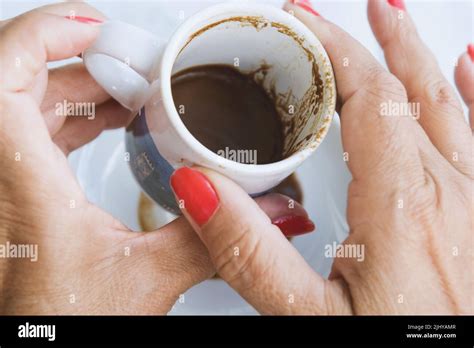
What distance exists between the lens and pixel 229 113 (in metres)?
0.65

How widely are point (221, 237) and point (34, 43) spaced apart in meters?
0.30

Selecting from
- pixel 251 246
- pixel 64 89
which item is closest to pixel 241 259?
pixel 251 246

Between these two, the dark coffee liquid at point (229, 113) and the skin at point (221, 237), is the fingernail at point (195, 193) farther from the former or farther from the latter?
the dark coffee liquid at point (229, 113)

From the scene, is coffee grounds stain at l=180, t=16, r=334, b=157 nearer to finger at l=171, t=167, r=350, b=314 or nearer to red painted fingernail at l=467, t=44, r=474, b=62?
finger at l=171, t=167, r=350, b=314

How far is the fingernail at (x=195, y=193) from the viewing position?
0.50 m

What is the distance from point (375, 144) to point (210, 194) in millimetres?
202


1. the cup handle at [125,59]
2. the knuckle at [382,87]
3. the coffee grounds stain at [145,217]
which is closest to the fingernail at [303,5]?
the knuckle at [382,87]

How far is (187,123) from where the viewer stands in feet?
2.05

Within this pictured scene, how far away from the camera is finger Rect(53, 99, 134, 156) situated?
0.74 meters

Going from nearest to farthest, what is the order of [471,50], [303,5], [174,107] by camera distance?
[174,107] < [303,5] < [471,50]

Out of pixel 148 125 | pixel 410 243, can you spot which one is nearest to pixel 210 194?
pixel 148 125

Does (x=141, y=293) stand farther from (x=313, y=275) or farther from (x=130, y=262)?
(x=313, y=275)

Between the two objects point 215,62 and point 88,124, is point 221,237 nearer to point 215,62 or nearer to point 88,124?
point 215,62

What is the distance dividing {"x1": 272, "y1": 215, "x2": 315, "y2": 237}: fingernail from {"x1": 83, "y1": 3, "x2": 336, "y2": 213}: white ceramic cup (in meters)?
0.10
